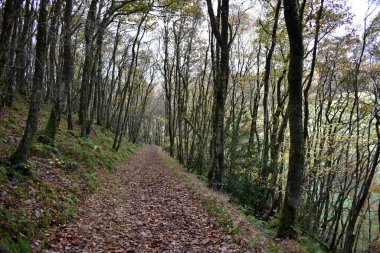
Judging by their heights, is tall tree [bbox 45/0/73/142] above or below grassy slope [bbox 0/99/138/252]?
above

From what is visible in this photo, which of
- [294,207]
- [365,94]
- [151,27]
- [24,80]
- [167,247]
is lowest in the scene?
[167,247]

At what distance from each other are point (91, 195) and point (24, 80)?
1212cm

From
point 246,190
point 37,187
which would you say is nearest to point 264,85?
point 246,190

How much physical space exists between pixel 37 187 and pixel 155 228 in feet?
10.3

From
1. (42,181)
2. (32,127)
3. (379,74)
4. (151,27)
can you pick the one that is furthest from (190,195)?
(151,27)

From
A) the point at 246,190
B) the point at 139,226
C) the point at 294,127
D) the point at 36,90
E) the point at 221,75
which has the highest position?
the point at 221,75

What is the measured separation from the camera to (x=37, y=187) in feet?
22.3

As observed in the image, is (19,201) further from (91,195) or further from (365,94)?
(365,94)

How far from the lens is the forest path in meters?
5.67

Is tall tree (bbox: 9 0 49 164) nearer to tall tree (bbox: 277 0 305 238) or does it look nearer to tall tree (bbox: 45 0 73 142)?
tall tree (bbox: 45 0 73 142)

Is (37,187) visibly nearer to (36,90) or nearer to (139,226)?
(36,90)

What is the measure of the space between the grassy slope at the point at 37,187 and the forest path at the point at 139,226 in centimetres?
41

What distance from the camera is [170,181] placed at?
44.8 feet

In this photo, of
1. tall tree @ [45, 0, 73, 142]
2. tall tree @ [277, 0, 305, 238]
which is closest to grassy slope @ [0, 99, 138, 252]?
tall tree @ [45, 0, 73, 142]
